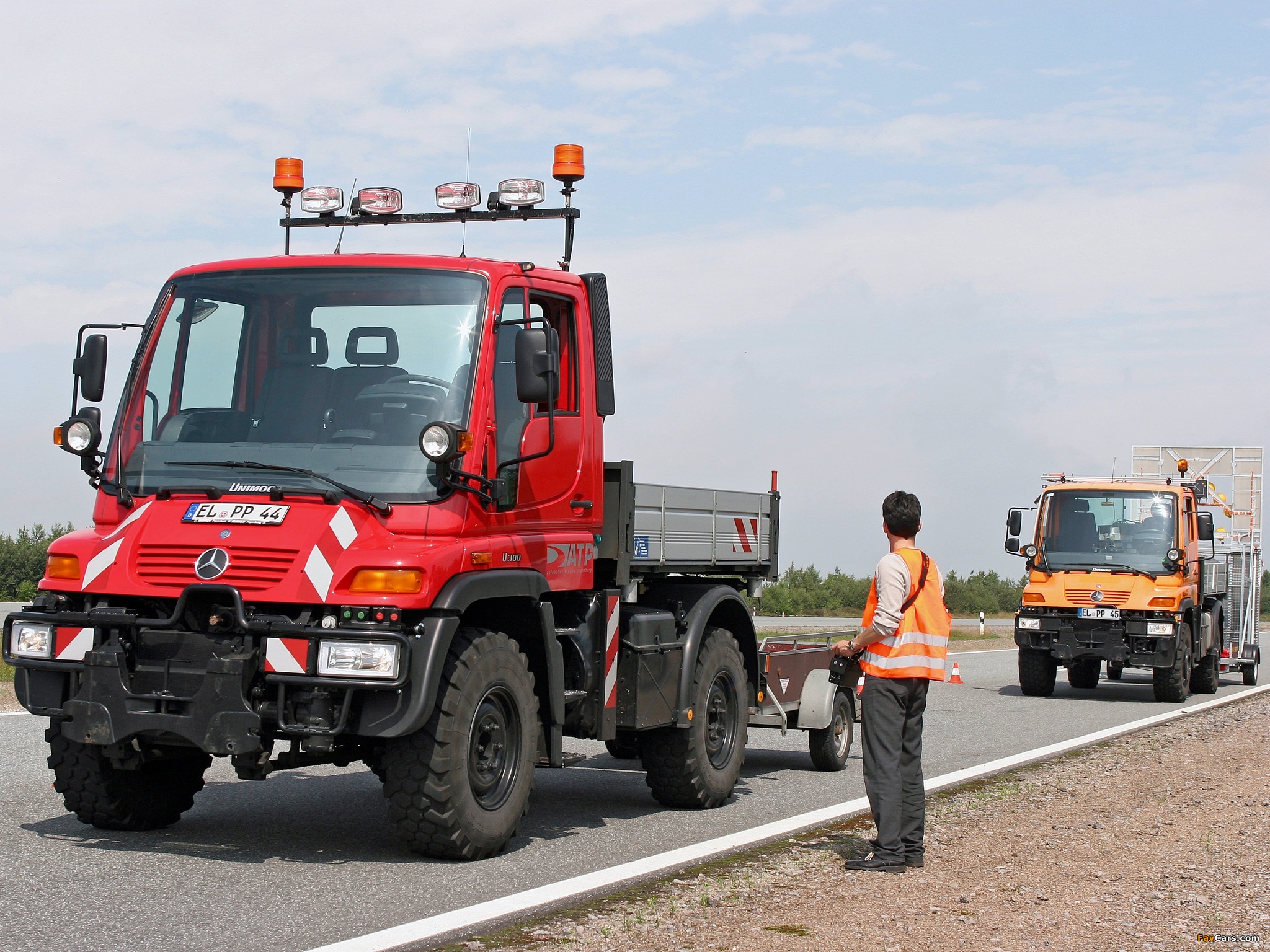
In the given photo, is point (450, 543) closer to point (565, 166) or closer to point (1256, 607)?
point (565, 166)

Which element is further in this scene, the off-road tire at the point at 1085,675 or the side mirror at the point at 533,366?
the off-road tire at the point at 1085,675

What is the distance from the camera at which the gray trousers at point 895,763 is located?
7227 millimetres

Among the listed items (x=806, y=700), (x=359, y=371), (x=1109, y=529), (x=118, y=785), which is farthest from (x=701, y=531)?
(x=1109, y=529)

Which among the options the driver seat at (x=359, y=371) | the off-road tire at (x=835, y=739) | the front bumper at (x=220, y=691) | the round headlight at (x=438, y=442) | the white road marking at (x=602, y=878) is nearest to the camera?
the white road marking at (x=602, y=878)

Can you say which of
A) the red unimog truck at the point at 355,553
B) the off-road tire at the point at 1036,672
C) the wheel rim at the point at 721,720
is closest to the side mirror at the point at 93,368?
the red unimog truck at the point at 355,553

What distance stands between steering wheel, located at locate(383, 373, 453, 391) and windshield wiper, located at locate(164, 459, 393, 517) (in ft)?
2.14

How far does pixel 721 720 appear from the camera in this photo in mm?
9773

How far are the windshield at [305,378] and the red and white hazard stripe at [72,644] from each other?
2.62 feet

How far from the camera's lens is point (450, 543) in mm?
7023

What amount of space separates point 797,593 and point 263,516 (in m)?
51.8

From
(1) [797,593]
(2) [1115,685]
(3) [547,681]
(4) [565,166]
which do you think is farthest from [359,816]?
(1) [797,593]

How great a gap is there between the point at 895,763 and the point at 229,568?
3307mm

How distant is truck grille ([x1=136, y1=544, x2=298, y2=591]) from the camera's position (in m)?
6.76

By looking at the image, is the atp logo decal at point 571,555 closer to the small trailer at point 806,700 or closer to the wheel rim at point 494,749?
the wheel rim at point 494,749
